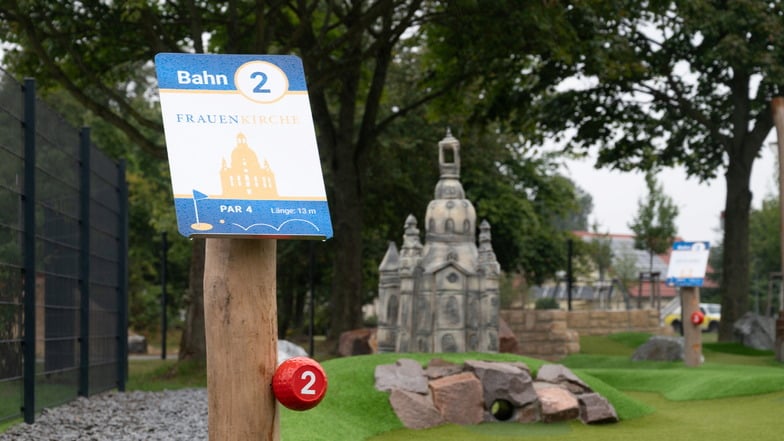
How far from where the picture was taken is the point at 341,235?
23.3 meters

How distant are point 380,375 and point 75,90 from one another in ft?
30.0

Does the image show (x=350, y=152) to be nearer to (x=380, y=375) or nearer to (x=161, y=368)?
(x=161, y=368)

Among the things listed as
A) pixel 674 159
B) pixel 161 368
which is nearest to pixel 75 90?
pixel 161 368

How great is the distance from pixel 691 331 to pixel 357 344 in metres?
5.91

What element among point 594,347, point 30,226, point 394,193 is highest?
point 394,193

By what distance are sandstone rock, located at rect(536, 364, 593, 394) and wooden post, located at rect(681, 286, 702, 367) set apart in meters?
6.52

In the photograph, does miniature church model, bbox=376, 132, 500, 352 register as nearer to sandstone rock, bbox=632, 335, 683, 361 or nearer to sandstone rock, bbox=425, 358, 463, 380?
sandstone rock, bbox=425, 358, 463, 380

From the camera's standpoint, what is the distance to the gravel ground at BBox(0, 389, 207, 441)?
9766mm

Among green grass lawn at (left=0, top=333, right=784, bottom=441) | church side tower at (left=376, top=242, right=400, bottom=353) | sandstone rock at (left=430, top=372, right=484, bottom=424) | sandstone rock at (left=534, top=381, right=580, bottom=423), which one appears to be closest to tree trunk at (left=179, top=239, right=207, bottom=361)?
green grass lawn at (left=0, top=333, right=784, bottom=441)

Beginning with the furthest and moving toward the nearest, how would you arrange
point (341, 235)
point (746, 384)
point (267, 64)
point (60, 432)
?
point (341, 235), point (746, 384), point (60, 432), point (267, 64)

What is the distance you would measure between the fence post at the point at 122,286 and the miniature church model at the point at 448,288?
4025 mm

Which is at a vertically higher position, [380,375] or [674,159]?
[674,159]

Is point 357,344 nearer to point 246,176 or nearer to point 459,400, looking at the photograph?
point 459,400

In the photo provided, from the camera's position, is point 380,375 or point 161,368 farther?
point 161,368
